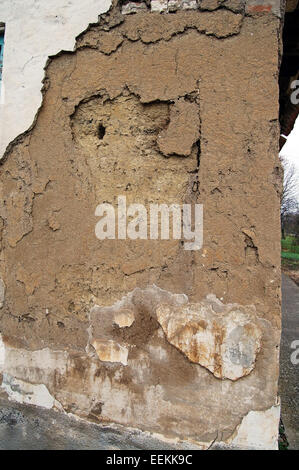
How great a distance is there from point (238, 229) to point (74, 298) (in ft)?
3.55

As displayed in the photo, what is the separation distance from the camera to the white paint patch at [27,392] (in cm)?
193

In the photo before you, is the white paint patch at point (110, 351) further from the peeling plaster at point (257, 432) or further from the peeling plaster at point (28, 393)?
the peeling plaster at point (257, 432)

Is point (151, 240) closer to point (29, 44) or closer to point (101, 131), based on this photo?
point (101, 131)

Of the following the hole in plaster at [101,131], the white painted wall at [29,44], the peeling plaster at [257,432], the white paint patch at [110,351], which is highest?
the white painted wall at [29,44]

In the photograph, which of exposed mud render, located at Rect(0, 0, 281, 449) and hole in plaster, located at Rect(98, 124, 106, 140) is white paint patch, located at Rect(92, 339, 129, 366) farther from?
hole in plaster, located at Rect(98, 124, 106, 140)

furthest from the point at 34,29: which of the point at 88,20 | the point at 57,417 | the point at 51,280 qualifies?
the point at 57,417

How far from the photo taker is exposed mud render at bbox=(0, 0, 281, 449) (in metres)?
1.65

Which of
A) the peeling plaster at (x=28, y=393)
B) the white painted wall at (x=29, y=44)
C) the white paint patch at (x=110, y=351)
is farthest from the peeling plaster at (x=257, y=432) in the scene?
the white painted wall at (x=29, y=44)

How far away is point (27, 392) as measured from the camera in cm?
198

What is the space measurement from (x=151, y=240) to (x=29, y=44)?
157 centimetres

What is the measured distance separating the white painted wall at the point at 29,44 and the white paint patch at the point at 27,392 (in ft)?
5.00

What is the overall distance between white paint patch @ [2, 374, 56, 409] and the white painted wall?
1.53 meters

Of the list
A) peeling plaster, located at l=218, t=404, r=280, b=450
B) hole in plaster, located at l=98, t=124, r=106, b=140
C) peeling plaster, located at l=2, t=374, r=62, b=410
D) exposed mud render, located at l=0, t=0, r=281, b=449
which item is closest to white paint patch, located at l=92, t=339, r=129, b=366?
exposed mud render, located at l=0, t=0, r=281, b=449

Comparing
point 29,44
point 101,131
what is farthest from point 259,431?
point 29,44
